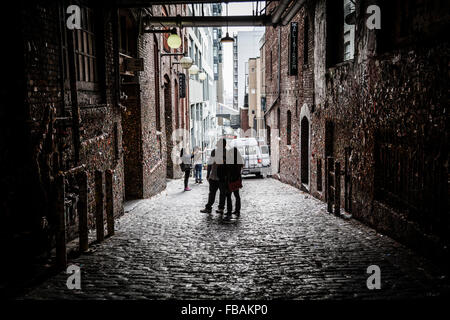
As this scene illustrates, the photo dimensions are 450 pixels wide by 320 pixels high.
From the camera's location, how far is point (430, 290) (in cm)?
439

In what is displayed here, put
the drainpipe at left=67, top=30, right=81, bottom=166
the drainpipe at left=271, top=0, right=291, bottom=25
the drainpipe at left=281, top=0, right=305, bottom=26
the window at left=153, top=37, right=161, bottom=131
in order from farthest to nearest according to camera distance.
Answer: the window at left=153, top=37, right=161, bottom=131 < the drainpipe at left=281, top=0, right=305, bottom=26 < the drainpipe at left=271, top=0, right=291, bottom=25 < the drainpipe at left=67, top=30, right=81, bottom=166

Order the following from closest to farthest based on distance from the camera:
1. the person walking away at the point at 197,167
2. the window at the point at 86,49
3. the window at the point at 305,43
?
the window at the point at 86,49
the window at the point at 305,43
the person walking away at the point at 197,167

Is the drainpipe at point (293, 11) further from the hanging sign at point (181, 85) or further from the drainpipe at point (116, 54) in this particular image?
the hanging sign at point (181, 85)

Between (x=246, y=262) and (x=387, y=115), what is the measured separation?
11.5ft

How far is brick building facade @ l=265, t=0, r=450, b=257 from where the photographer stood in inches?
217

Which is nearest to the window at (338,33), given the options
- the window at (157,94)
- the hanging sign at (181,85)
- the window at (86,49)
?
the window at (86,49)

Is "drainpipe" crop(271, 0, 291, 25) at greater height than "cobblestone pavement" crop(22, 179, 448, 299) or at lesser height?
greater

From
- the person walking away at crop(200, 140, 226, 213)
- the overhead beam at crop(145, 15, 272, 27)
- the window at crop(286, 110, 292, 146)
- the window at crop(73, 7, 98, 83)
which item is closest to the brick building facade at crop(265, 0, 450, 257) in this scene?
the overhead beam at crop(145, 15, 272, 27)

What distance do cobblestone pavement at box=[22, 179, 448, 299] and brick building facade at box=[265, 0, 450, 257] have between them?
0.60m

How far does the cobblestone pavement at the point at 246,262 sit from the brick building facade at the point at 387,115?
0.60m

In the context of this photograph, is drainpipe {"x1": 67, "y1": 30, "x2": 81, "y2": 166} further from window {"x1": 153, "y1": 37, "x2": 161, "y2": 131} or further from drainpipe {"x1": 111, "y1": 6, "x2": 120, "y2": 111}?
window {"x1": 153, "y1": 37, "x2": 161, "y2": 131}

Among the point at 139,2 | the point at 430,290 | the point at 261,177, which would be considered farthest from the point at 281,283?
the point at 261,177

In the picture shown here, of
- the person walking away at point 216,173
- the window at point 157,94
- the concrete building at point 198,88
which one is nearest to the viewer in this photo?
the person walking away at point 216,173

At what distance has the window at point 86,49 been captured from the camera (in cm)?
789
